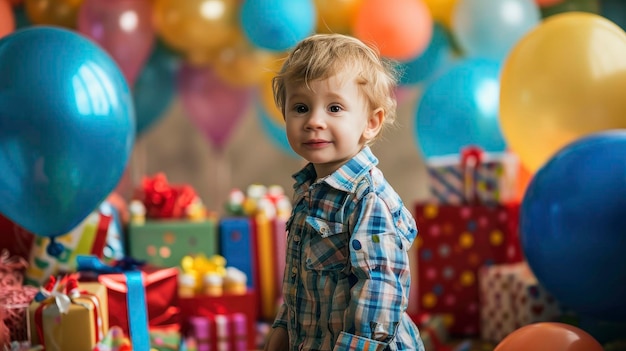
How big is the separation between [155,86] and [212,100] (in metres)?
0.29

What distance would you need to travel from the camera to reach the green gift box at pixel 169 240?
3.44 meters

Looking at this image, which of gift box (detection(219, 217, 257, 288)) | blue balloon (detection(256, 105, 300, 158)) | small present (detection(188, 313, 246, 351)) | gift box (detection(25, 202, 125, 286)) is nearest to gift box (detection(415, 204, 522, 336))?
gift box (detection(219, 217, 257, 288))

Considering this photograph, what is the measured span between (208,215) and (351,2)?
3.71 ft

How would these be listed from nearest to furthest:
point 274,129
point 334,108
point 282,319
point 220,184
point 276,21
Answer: point 334,108 < point 282,319 < point 276,21 < point 274,129 < point 220,184

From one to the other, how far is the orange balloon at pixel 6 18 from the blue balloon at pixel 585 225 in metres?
2.12

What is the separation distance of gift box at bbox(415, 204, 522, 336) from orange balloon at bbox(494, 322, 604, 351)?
1282mm

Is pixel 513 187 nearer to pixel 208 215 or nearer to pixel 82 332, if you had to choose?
pixel 208 215

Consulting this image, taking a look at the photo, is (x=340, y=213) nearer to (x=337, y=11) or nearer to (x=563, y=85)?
(x=563, y=85)

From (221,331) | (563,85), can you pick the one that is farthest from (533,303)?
(221,331)

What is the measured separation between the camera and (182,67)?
4195 millimetres

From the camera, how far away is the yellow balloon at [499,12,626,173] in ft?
8.89

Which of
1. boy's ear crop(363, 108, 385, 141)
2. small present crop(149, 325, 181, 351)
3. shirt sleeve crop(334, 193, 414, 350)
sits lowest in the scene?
small present crop(149, 325, 181, 351)

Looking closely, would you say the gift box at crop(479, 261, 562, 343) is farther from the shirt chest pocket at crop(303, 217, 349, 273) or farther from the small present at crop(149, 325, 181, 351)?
the shirt chest pocket at crop(303, 217, 349, 273)

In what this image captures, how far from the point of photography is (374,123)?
5.46ft
